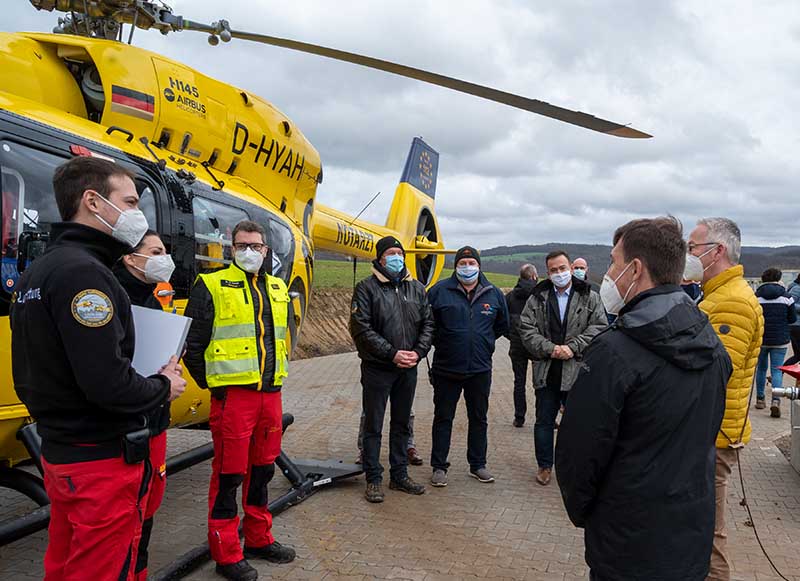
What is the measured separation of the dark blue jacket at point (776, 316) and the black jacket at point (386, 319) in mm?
5608

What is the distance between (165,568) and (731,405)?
322cm

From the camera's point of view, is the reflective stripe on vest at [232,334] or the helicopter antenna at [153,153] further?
the helicopter antenna at [153,153]

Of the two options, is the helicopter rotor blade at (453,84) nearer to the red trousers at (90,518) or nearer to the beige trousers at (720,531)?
the beige trousers at (720,531)

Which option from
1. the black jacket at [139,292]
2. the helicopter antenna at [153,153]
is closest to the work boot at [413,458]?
the black jacket at [139,292]

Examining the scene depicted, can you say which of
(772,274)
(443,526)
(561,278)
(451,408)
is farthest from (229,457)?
(772,274)

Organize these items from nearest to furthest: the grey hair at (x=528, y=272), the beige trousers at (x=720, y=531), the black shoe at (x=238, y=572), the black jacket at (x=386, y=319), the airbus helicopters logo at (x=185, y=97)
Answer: the beige trousers at (x=720, y=531)
the black shoe at (x=238, y=572)
the airbus helicopters logo at (x=185, y=97)
the black jacket at (x=386, y=319)
the grey hair at (x=528, y=272)

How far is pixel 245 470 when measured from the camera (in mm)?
3578

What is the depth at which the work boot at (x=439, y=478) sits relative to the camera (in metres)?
5.24

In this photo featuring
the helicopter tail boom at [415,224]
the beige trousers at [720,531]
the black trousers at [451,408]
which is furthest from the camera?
the helicopter tail boom at [415,224]

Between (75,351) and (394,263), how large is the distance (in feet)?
10.8

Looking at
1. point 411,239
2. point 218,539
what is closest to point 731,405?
point 218,539

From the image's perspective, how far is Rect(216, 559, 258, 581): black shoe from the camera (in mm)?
3445

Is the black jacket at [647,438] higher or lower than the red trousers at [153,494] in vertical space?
higher

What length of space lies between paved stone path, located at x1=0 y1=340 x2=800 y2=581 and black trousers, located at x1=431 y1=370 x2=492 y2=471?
311 mm
